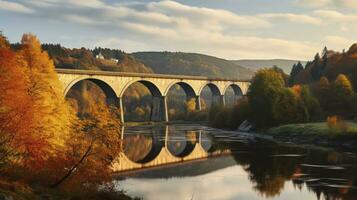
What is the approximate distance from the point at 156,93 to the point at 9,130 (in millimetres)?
100225

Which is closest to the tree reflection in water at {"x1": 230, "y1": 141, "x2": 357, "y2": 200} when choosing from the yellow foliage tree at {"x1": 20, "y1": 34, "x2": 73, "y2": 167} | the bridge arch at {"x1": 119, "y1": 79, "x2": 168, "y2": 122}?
the yellow foliage tree at {"x1": 20, "y1": 34, "x2": 73, "y2": 167}

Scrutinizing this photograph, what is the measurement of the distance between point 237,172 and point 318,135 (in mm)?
26314

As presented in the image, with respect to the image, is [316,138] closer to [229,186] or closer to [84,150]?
[229,186]

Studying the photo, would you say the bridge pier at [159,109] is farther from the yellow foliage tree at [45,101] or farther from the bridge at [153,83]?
the yellow foliage tree at [45,101]

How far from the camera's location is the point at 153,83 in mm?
117000

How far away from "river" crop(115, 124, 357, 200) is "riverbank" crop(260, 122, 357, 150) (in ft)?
13.5

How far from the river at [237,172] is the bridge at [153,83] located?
38679mm

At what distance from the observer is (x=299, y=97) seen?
3088 inches

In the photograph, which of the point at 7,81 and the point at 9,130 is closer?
the point at 9,130

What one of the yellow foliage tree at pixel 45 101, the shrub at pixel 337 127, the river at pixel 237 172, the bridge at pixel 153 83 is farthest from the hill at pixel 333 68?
the yellow foliage tree at pixel 45 101

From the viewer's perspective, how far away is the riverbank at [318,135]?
55.2m

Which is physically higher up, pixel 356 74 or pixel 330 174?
pixel 356 74

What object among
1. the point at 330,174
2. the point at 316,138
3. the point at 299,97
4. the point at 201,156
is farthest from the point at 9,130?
the point at 299,97

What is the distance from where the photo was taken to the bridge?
92944mm
